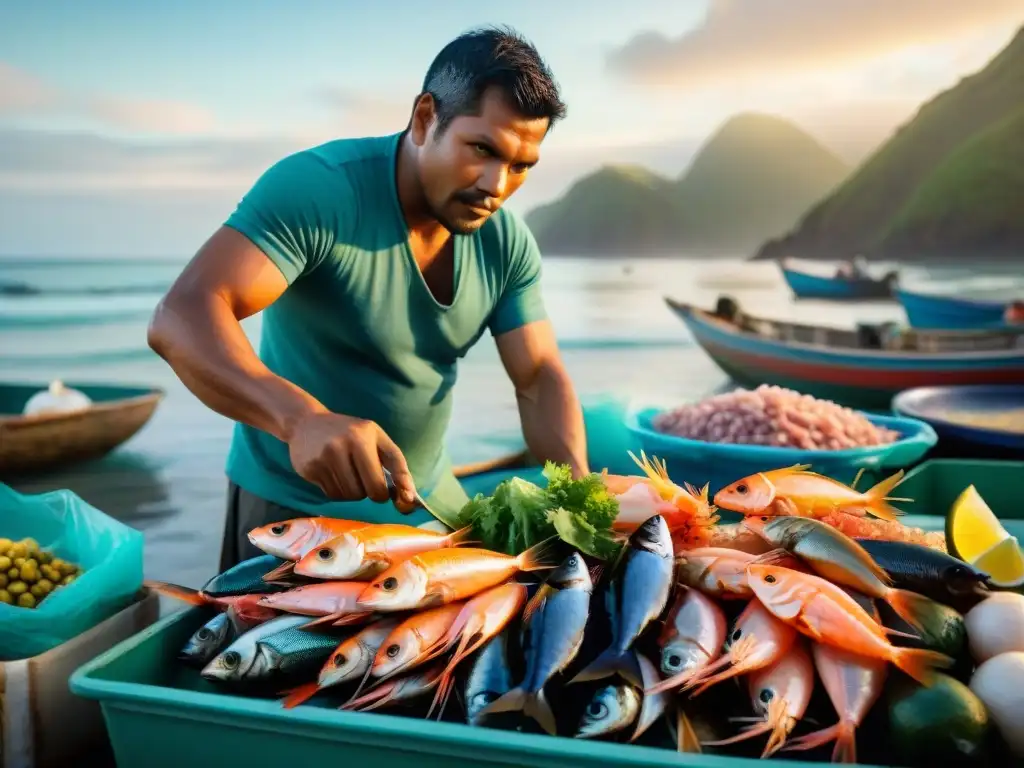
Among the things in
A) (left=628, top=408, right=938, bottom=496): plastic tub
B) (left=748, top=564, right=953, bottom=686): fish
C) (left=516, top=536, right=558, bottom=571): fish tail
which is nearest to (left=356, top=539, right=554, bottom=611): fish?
(left=516, top=536, right=558, bottom=571): fish tail

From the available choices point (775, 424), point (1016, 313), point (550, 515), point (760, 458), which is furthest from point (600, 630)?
point (1016, 313)

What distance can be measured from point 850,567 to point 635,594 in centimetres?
29

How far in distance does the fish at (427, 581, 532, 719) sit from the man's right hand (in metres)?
0.26

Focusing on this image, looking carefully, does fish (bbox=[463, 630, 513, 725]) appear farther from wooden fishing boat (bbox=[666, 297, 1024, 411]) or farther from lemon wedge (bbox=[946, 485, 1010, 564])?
wooden fishing boat (bbox=[666, 297, 1024, 411])

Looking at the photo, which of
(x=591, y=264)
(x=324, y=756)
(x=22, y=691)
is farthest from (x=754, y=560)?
(x=591, y=264)

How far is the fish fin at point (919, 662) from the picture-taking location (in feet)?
3.84

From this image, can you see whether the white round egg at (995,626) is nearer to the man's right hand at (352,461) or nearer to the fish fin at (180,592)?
the man's right hand at (352,461)

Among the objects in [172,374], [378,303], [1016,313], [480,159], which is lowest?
[172,374]

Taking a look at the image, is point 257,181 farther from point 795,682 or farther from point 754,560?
point 795,682

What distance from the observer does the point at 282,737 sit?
1195mm

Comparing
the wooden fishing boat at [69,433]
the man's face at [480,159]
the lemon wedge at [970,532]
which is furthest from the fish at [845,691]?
the wooden fishing boat at [69,433]

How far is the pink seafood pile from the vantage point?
2.89 meters

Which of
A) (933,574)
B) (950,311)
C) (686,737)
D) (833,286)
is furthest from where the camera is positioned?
(833,286)

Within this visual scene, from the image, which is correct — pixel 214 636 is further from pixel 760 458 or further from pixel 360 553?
pixel 760 458
